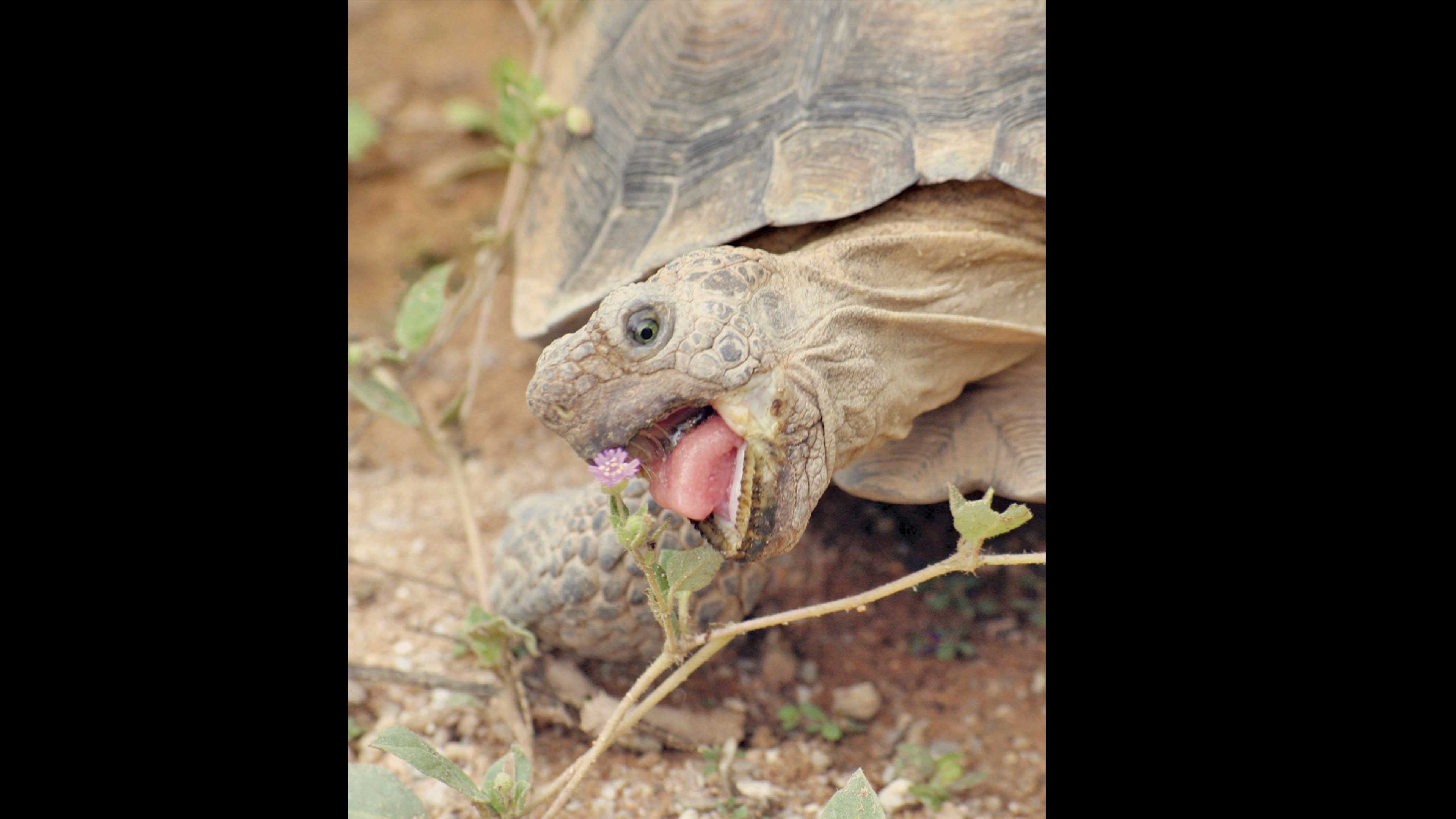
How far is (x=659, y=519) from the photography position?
197 centimetres

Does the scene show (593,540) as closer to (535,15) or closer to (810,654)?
(810,654)

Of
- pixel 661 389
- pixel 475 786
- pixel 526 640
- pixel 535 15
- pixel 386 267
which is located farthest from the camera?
pixel 386 267

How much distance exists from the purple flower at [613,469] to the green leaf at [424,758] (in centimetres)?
41

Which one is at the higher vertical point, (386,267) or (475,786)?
(386,267)

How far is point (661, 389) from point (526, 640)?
71cm

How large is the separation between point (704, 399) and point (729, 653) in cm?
90

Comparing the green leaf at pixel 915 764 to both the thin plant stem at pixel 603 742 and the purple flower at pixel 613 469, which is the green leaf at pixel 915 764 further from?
the purple flower at pixel 613 469

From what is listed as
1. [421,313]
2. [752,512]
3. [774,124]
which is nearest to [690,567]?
[752,512]

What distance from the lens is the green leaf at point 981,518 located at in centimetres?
139

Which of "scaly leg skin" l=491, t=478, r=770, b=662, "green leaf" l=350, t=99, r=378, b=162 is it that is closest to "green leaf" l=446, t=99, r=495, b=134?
"green leaf" l=350, t=99, r=378, b=162

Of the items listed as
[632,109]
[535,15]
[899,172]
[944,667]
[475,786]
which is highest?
[535,15]

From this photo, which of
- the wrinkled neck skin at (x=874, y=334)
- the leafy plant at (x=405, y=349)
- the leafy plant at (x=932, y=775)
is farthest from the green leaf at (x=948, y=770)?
the leafy plant at (x=405, y=349)

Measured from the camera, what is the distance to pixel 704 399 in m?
1.45
